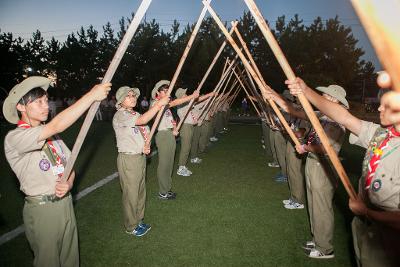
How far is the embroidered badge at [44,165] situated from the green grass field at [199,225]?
219cm

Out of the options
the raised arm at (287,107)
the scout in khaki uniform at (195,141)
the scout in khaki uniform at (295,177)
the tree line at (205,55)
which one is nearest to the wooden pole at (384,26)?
the raised arm at (287,107)

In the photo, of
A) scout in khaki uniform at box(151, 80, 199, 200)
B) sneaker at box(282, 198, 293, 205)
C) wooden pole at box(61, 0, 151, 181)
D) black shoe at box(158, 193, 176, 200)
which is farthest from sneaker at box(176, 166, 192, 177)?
wooden pole at box(61, 0, 151, 181)

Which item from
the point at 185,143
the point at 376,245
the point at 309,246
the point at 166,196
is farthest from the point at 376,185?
the point at 185,143

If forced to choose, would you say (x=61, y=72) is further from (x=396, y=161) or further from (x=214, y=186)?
(x=396, y=161)

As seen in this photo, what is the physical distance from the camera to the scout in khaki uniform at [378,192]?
2.46 m

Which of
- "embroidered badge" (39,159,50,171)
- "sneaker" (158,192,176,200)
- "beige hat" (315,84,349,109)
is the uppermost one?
"beige hat" (315,84,349,109)

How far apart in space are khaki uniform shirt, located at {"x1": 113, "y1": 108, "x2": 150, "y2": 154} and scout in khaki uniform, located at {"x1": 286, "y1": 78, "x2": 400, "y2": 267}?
122 inches

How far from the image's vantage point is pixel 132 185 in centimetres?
511

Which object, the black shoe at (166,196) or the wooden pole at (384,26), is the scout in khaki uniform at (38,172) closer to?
the wooden pole at (384,26)

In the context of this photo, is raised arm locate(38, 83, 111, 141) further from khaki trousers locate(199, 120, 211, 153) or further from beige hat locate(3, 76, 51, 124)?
khaki trousers locate(199, 120, 211, 153)

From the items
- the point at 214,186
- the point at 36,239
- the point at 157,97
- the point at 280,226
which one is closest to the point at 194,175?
the point at 214,186

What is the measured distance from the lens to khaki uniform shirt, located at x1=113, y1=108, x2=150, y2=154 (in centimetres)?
497

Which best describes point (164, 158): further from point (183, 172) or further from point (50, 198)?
point (50, 198)

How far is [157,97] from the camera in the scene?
6.82m
